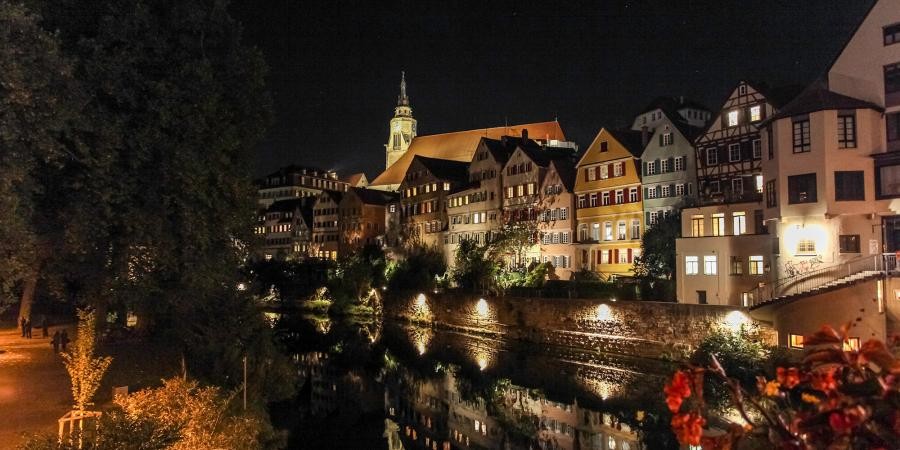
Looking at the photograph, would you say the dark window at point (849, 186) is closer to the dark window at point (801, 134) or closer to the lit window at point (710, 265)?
the dark window at point (801, 134)

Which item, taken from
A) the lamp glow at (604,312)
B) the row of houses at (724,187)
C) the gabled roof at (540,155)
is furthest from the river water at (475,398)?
the gabled roof at (540,155)

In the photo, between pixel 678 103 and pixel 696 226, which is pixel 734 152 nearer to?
pixel 696 226

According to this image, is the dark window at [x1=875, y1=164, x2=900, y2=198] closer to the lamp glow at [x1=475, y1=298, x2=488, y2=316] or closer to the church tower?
the lamp glow at [x1=475, y1=298, x2=488, y2=316]

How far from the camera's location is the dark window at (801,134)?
2767 centimetres

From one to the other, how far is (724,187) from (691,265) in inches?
261

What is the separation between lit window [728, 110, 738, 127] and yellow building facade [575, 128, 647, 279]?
8566mm

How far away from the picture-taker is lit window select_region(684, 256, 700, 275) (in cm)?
3341

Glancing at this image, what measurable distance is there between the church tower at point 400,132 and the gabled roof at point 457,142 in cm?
2240

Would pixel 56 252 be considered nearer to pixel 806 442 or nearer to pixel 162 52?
pixel 162 52

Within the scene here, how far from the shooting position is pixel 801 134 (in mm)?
27891

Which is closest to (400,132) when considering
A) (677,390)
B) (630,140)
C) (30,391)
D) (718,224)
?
(630,140)

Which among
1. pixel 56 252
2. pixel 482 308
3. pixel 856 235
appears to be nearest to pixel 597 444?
pixel 856 235

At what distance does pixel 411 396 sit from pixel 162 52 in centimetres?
1971

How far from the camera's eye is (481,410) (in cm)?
2639
